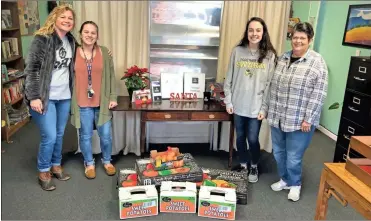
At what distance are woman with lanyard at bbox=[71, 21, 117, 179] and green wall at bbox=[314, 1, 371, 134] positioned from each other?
273 centimetres

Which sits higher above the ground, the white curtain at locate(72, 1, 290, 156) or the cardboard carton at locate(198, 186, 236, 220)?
the white curtain at locate(72, 1, 290, 156)

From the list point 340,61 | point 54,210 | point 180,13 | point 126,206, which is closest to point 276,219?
point 126,206

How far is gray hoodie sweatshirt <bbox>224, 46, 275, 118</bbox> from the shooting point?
2594 mm

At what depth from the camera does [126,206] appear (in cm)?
225

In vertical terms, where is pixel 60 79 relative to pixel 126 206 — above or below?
above

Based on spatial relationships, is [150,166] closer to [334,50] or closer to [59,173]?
[59,173]

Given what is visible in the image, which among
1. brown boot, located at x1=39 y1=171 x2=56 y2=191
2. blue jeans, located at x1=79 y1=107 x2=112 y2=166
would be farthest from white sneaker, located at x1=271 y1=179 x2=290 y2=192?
brown boot, located at x1=39 y1=171 x2=56 y2=191

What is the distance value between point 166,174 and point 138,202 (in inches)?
13.0

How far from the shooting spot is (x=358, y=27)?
142 inches

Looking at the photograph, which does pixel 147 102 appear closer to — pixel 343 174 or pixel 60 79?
pixel 60 79

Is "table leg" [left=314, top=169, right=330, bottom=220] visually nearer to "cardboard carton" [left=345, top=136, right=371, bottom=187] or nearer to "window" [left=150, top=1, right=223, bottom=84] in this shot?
"cardboard carton" [left=345, top=136, right=371, bottom=187]

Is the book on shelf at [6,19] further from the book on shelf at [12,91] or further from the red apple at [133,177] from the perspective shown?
the red apple at [133,177]

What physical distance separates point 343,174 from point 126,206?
141cm

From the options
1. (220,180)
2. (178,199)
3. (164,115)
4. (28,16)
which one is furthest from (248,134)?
(28,16)
